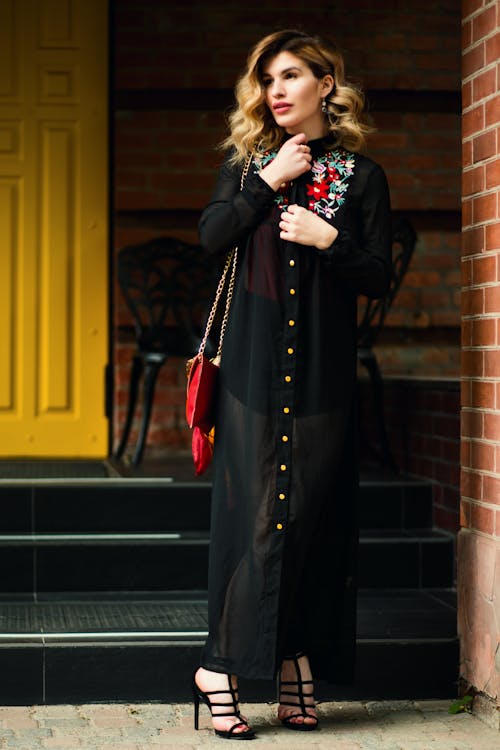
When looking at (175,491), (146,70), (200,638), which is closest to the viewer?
(200,638)

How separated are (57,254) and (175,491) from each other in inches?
67.2

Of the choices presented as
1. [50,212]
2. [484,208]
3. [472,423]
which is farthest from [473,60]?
[50,212]

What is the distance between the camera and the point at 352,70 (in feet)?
20.0

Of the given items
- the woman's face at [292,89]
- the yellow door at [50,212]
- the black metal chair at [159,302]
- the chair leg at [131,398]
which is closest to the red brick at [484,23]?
the woman's face at [292,89]

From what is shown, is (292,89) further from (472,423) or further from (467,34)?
(472,423)

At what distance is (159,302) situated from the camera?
5875 mm

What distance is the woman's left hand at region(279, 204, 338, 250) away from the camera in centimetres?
333

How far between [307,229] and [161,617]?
4.89 feet

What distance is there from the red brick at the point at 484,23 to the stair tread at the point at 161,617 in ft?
6.12

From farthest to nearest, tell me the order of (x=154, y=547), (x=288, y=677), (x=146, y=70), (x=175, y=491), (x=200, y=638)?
(x=146, y=70) → (x=175, y=491) → (x=154, y=547) → (x=200, y=638) → (x=288, y=677)

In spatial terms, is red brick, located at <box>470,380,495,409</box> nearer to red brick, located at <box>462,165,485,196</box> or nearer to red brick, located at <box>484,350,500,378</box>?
red brick, located at <box>484,350,500,378</box>

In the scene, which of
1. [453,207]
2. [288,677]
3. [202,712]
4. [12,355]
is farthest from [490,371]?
[12,355]

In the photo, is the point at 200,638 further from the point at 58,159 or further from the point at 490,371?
the point at 58,159

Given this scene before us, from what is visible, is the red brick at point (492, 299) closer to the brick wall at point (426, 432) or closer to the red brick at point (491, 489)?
the red brick at point (491, 489)
